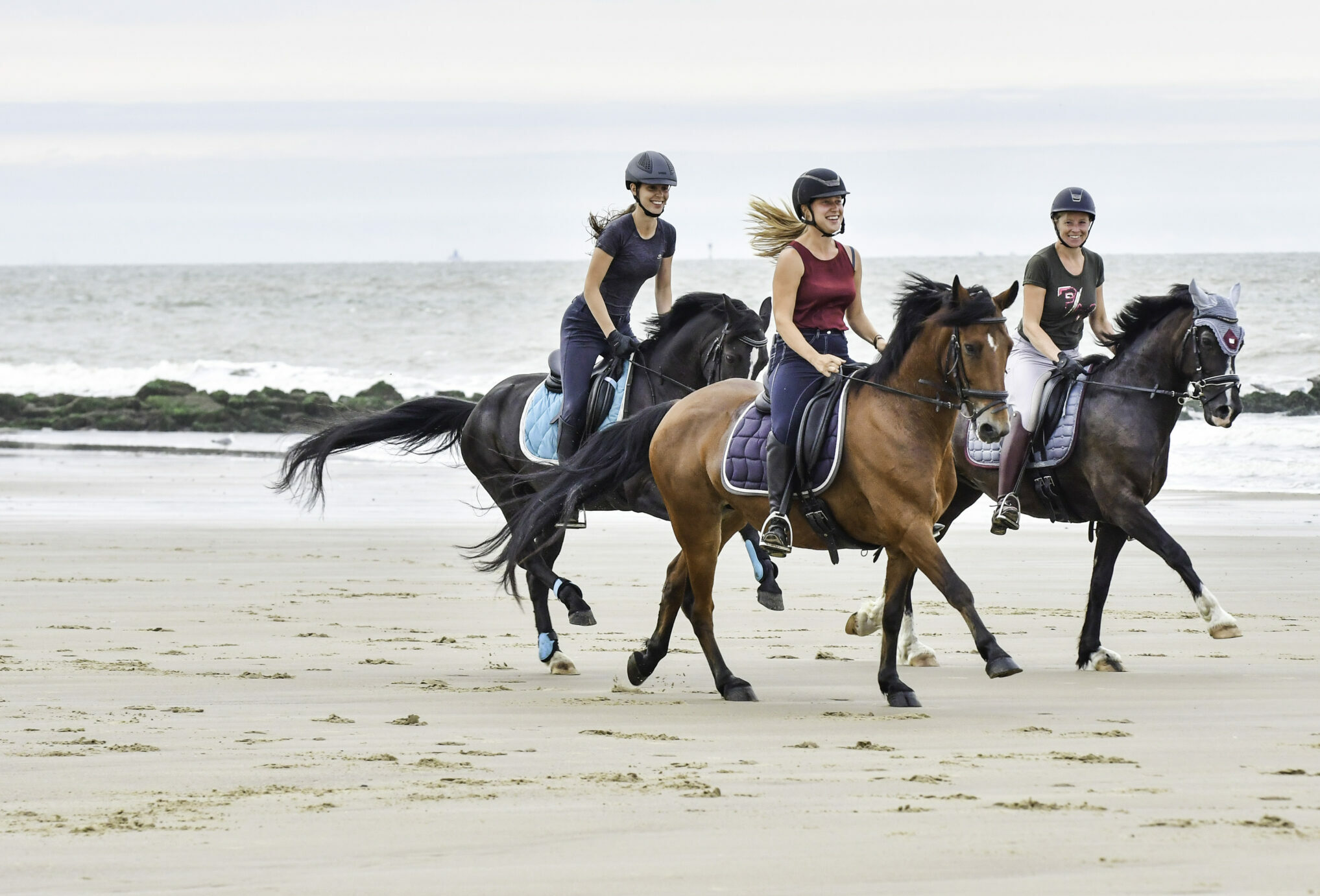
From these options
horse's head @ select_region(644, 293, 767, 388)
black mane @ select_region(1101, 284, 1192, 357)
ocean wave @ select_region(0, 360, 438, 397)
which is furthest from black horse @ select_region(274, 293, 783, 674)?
ocean wave @ select_region(0, 360, 438, 397)

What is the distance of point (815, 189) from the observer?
738 centimetres

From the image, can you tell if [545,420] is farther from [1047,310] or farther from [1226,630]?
[1226,630]

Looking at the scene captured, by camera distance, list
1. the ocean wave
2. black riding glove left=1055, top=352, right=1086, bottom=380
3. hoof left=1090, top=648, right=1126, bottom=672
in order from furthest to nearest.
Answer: the ocean wave → black riding glove left=1055, top=352, right=1086, bottom=380 → hoof left=1090, top=648, right=1126, bottom=672

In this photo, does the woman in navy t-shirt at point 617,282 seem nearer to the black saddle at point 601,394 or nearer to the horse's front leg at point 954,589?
the black saddle at point 601,394

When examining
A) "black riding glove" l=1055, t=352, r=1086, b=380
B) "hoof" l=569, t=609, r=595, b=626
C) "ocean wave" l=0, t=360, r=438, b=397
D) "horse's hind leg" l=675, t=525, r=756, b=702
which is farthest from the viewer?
"ocean wave" l=0, t=360, r=438, b=397

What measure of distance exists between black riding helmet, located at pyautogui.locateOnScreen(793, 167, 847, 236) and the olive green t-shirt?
218 cm

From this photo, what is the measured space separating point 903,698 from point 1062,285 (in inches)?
124

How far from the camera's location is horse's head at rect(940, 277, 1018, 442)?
6965 millimetres

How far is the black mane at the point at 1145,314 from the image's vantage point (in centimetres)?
900

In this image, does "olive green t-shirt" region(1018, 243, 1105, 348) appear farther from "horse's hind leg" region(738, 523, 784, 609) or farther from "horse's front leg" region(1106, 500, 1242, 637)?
"horse's hind leg" region(738, 523, 784, 609)

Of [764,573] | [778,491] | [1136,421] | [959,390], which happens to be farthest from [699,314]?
[959,390]

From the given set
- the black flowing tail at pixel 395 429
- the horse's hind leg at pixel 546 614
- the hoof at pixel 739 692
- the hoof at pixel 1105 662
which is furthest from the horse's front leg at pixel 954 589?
the black flowing tail at pixel 395 429

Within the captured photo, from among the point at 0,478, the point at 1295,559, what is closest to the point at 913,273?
the point at 1295,559

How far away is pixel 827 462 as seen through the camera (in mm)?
7355
